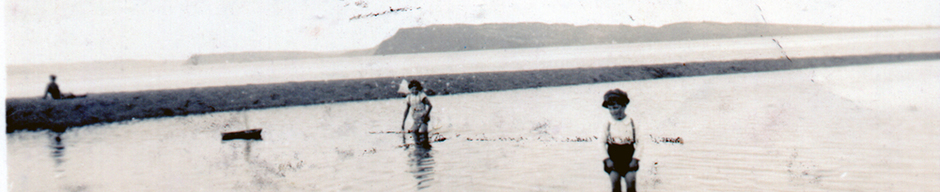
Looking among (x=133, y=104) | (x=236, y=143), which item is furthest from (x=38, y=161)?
(x=133, y=104)

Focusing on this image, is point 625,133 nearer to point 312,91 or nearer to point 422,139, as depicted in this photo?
point 422,139

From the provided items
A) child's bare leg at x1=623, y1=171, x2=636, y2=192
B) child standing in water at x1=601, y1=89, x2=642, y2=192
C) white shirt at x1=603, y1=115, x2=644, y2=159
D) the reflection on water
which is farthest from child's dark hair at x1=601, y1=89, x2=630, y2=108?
the reflection on water

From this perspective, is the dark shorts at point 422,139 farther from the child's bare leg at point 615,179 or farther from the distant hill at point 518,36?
the distant hill at point 518,36

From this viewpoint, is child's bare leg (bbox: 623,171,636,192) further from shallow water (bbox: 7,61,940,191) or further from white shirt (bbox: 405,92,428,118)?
white shirt (bbox: 405,92,428,118)

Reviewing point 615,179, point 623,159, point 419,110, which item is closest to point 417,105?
point 419,110

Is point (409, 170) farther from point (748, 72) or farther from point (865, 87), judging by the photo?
point (748, 72)

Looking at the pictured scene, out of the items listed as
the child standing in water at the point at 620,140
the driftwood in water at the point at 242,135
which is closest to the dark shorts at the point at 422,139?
the driftwood in water at the point at 242,135
